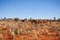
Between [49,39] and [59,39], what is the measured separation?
1.08 m

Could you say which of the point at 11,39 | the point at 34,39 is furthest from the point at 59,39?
the point at 11,39

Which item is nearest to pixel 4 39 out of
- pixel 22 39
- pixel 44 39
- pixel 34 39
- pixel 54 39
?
pixel 22 39

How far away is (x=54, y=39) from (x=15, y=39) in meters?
4.23

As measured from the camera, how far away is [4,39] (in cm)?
1514

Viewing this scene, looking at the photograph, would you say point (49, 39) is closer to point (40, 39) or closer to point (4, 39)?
point (40, 39)

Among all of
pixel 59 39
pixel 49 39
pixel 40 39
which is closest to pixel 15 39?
pixel 40 39

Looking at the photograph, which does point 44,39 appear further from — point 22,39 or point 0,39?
point 0,39

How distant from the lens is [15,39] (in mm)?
15062

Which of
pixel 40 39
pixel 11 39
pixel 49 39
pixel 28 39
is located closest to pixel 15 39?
pixel 11 39

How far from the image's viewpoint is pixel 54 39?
1526 cm

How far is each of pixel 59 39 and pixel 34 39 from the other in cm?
269

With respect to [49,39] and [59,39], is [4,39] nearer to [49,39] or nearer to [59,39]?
[49,39]

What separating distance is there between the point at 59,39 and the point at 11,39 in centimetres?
514

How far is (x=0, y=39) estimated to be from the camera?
14.6 metres
